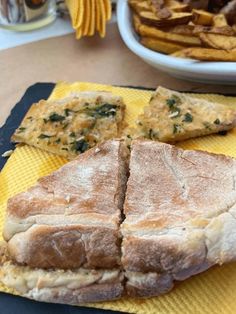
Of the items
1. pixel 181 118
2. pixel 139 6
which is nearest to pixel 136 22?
pixel 139 6

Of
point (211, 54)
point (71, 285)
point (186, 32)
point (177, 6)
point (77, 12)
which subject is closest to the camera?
point (71, 285)

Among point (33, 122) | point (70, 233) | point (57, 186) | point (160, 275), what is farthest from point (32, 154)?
point (160, 275)

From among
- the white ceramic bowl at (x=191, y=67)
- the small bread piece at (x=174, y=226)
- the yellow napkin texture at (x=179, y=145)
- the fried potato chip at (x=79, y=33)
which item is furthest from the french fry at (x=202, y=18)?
the small bread piece at (x=174, y=226)

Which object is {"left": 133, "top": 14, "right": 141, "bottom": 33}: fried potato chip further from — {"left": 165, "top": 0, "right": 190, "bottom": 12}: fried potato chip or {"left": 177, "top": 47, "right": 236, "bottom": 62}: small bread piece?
{"left": 177, "top": 47, "right": 236, "bottom": 62}: small bread piece

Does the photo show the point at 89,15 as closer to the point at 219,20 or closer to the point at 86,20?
the point at 86,20

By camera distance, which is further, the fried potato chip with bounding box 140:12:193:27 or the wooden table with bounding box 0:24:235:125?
the wooden table with bounding box 0:24:235:125

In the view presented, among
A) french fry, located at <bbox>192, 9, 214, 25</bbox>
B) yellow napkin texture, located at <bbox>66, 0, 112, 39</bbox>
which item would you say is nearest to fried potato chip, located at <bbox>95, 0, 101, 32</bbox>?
yellow napkin texture, located at <bbox>66, 0, 112, 39</bbox>

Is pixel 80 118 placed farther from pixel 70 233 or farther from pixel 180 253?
pixel 180 253
